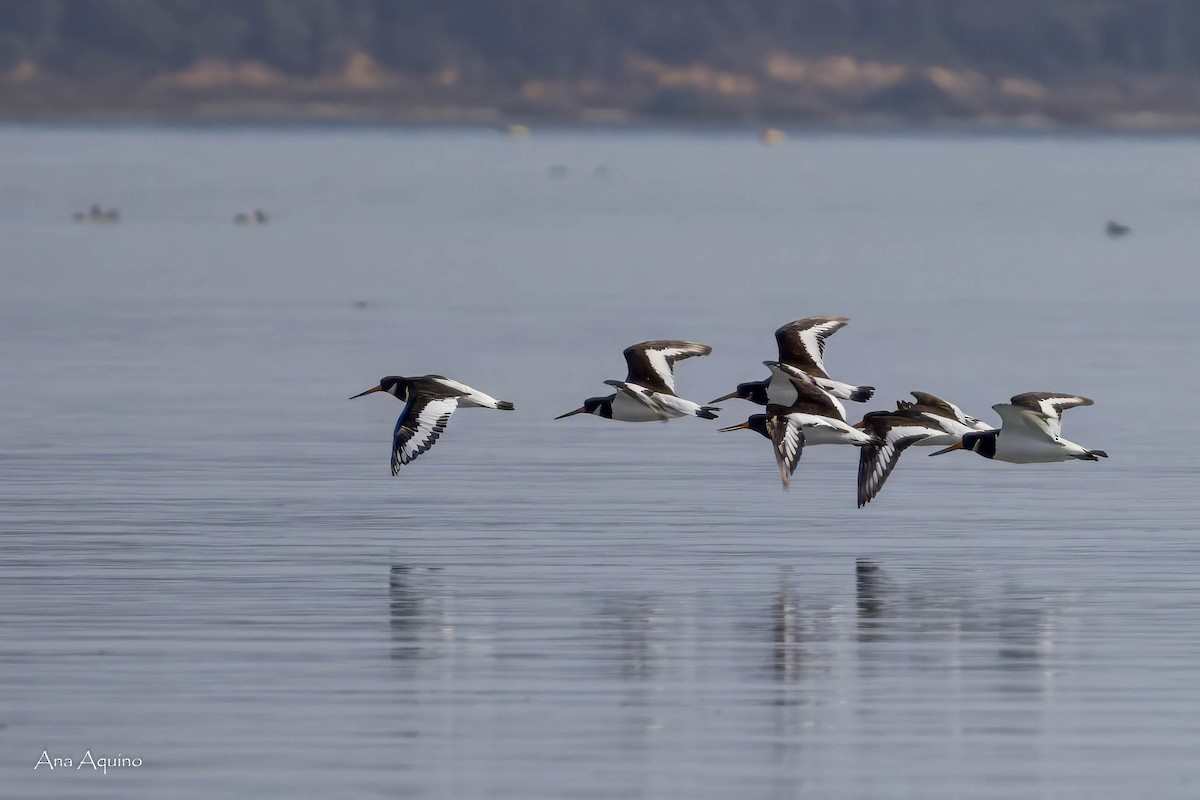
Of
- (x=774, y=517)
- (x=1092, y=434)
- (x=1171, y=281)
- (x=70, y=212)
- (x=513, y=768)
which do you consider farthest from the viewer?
(x=70, y=212)

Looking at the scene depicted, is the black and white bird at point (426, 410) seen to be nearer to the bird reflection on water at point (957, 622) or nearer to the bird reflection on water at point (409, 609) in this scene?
the bird reflection on water at point (409, 609)

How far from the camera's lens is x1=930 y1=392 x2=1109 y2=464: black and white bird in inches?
822

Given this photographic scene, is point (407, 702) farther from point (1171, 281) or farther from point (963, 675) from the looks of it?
point (1171, 281)

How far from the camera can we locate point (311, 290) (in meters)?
48.8

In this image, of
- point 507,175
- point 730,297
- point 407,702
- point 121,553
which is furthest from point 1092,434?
point 507,175

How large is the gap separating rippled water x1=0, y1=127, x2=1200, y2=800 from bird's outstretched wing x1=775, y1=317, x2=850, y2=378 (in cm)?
106

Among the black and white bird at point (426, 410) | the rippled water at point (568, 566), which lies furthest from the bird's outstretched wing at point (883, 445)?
the black and white bird at point (426, 410)

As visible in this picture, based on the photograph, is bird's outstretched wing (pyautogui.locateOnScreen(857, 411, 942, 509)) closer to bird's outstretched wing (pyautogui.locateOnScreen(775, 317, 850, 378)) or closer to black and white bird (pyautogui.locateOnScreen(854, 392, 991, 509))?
black and white bird (pyautogui.locateOnScreen(854, 392, 991, 509))

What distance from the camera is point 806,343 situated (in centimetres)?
2420

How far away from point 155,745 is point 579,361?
64.9ft

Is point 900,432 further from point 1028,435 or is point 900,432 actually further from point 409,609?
point 409,609
